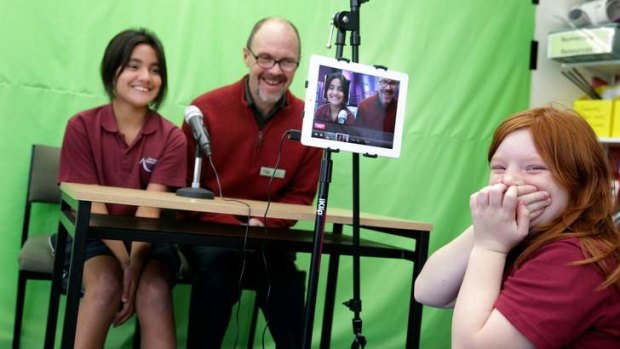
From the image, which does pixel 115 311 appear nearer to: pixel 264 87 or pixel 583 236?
pixel 264 87

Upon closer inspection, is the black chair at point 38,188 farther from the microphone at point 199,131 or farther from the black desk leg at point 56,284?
the microphone at point 199,131

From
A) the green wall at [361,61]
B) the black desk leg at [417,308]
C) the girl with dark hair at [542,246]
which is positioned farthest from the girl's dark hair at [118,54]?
the girl with dark hair at [542,246]

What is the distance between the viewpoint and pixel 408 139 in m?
3.13

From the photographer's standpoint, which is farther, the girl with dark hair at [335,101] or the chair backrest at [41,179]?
the chair backrest at [41,179]

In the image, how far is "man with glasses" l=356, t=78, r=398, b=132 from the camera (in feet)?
5.07

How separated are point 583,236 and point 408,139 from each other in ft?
7.49

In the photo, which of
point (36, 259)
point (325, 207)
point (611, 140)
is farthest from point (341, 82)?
point (611, 140)

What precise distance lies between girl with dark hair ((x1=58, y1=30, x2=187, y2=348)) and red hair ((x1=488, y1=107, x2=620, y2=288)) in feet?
4.18

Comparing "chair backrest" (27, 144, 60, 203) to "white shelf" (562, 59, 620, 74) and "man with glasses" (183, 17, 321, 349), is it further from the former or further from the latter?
"white shelf" (562, 59, 620, 74)

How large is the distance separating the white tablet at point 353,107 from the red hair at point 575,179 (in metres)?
0.61

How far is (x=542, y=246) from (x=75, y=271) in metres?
1.10

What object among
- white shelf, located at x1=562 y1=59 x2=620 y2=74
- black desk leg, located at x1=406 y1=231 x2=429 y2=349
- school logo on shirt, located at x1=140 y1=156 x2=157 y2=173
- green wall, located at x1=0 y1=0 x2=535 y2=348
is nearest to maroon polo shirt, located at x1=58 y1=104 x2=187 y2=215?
school logo on shirt, located at x1=140 y1=156 x2=157 y2=173

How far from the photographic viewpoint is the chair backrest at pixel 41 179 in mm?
2422

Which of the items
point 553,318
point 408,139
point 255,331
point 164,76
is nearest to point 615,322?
point 553,318
